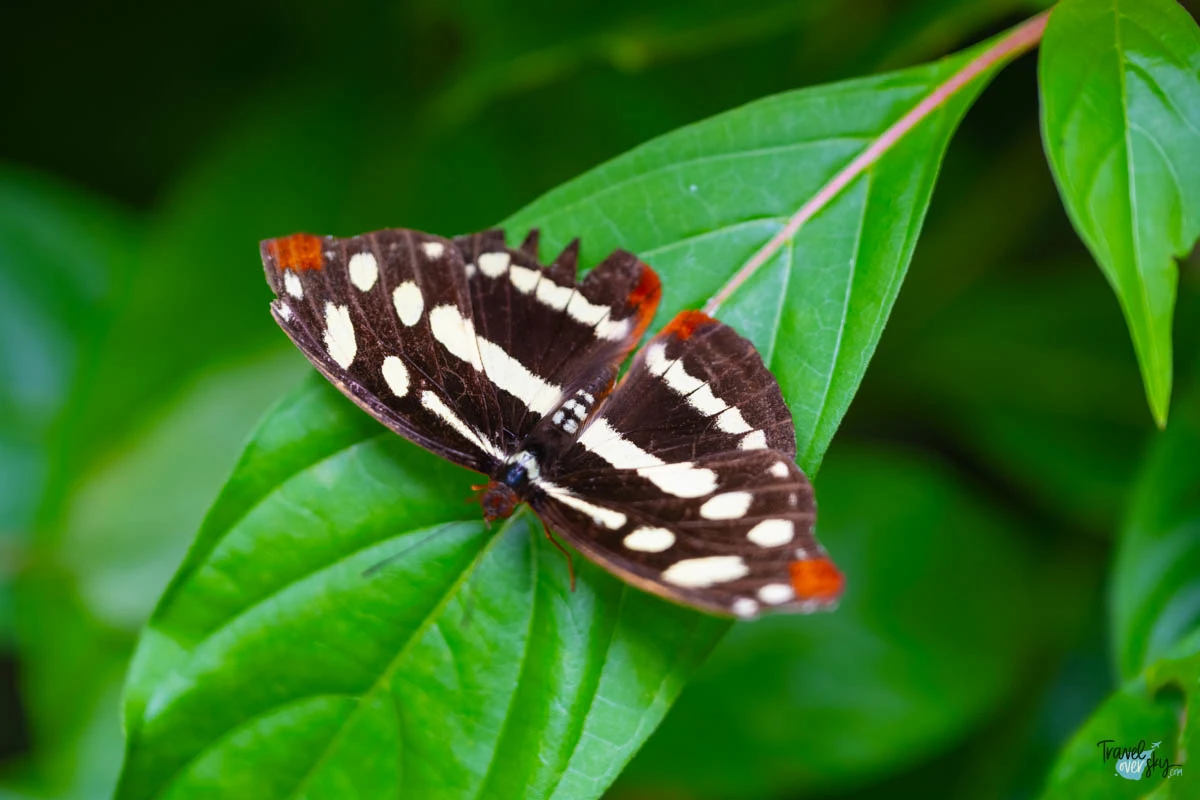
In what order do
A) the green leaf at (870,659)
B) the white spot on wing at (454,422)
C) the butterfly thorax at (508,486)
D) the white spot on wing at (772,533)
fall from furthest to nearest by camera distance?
the green leaf at (870,659), the white spot on wing at (454,422), the butterfly thorax at (508,486), the white spot on wing at (772,533)

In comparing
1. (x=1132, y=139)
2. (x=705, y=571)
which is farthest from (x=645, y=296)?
(x=1132, y=139)

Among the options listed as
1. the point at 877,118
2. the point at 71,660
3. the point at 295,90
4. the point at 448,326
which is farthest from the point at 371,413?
the point at 295,90

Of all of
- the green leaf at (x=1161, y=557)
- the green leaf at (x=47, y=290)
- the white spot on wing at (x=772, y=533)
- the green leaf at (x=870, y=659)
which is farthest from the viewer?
the green leaf at (x=47, y=290)

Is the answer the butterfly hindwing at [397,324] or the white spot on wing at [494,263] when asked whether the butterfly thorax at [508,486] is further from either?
the white spot on wing at [494,263]

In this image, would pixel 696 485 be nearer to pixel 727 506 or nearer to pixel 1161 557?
pixel 727 506

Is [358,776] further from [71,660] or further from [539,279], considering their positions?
[71,660]

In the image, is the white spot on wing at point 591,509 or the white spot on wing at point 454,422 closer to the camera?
the white spot on wing at point 591,509

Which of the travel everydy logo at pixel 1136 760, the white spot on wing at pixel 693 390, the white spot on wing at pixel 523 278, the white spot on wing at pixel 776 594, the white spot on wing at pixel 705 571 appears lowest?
the travel everydy logo at pixel 1136 760

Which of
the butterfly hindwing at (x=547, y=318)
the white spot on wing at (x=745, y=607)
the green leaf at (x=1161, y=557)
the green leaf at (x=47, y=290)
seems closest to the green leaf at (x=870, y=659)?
the green leaf at (x=1161, y=557)
